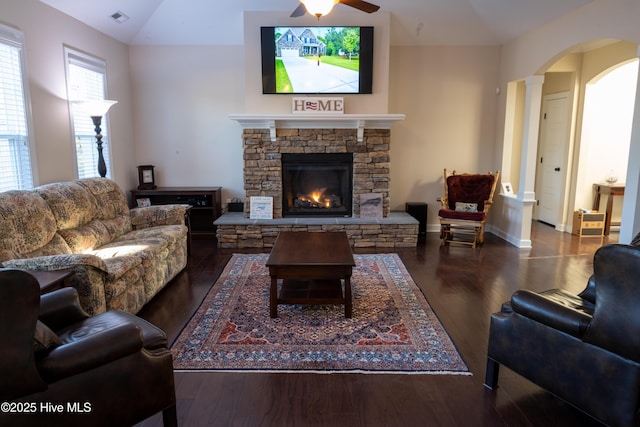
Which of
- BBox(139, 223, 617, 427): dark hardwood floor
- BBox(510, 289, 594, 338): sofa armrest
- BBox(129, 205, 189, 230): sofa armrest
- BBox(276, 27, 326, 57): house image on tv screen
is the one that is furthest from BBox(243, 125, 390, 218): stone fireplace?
BBox(510, 289, 594, 338): sofa armrest

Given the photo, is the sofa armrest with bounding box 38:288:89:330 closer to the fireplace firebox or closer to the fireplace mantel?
the fireplace mantel

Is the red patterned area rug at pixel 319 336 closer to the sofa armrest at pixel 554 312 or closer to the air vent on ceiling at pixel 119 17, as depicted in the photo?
the sofa armrest at pixel 554 312

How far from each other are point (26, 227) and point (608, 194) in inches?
284

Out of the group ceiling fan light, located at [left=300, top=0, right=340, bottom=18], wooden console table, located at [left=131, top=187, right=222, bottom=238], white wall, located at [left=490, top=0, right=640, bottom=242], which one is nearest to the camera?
ceiling fan light, located at [left=300, top=0, right=340, bottom=18]

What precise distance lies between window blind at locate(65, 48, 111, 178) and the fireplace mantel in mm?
1645

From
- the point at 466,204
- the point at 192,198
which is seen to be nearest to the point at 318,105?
the point at 192,198

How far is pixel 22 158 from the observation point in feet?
12.4

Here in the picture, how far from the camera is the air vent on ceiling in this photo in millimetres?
4980

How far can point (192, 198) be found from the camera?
5898mm

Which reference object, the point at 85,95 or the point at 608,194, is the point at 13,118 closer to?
the point at 85,95

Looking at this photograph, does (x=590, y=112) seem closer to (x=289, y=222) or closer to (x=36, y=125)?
(x=289, y=222)

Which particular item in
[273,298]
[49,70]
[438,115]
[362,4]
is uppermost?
[362,4]

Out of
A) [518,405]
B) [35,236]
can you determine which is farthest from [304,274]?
[35,236]

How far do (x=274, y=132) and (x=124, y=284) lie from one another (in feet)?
10.2
